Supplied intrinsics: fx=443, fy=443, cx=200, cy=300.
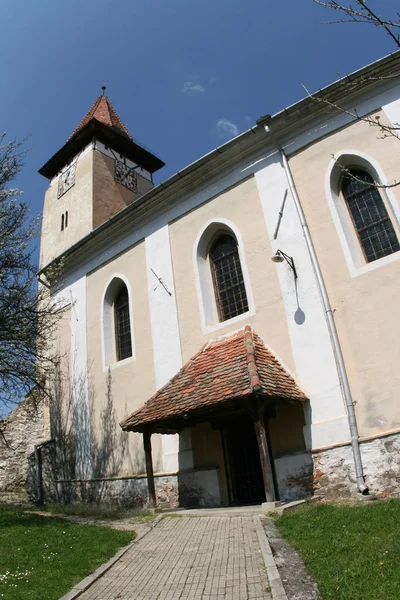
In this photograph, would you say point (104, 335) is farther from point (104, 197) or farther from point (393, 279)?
point (393, 279)

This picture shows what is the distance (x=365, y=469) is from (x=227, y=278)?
5976 millimetres

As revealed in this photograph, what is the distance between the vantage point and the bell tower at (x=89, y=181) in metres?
19.6

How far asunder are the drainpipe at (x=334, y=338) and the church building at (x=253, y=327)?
0.12 feet

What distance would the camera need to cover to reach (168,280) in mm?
13172

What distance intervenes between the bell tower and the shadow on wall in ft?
22.4

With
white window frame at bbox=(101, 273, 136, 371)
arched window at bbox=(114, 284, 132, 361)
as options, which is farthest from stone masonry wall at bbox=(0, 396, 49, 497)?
arched window at bbox=(114, 284, 132, 361)

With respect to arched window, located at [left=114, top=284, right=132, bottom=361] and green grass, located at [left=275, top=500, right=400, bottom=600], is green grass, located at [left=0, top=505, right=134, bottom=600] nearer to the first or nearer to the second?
green grass, located at [left=275, top=500, right=400, bottom=600]

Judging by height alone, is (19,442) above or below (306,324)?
below

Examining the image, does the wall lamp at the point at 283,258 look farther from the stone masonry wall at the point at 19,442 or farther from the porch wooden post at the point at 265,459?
the stone masonry wall at the point at 19,442

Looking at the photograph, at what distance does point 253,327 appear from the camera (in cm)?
1091

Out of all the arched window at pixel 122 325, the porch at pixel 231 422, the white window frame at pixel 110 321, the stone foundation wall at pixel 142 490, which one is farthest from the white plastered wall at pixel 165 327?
the arched window at pixel 122 325

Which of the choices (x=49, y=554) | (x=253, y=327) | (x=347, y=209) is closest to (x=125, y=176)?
(x=253, y=327)

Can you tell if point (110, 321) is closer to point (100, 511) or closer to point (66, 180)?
point (100, 511)

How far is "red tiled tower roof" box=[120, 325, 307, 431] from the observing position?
8695 mm
